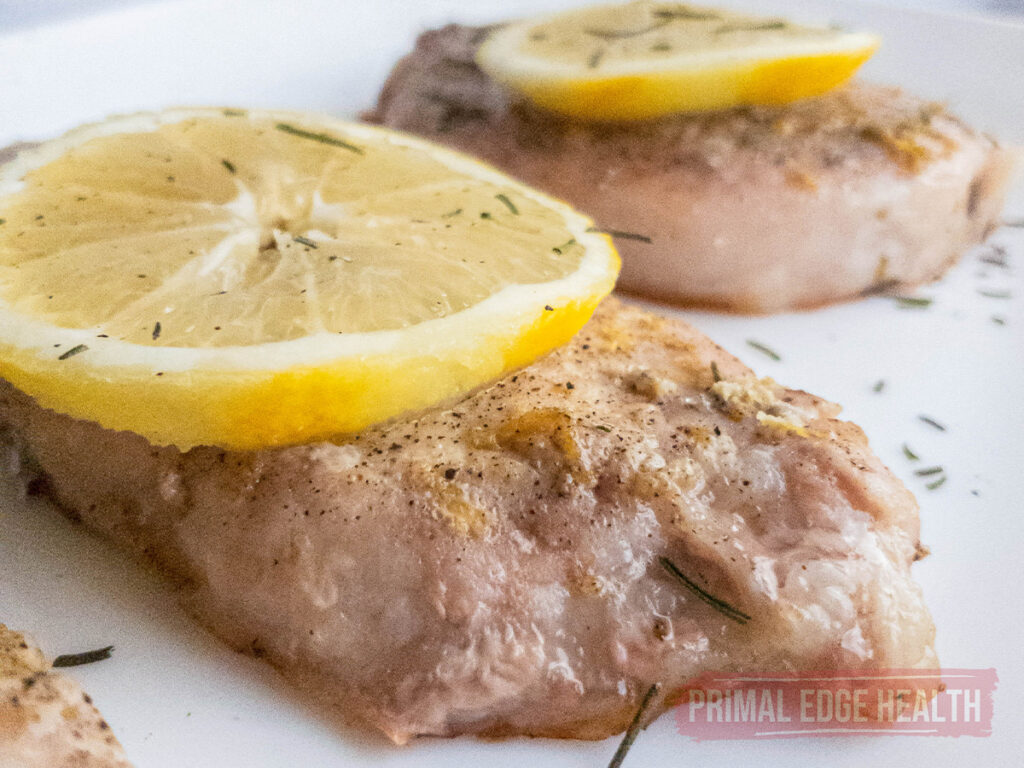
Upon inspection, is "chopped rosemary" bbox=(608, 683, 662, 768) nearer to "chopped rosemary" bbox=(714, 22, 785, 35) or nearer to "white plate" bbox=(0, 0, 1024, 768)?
"white plate" bbox=(0, 0, 1024, 768)

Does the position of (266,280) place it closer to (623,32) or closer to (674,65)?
(674,65)

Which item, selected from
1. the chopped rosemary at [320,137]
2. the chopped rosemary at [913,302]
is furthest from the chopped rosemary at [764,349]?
the chopped rosemary at [320,137]

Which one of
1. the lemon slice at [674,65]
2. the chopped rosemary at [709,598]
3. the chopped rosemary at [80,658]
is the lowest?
the chopped rosemary at [80,658]

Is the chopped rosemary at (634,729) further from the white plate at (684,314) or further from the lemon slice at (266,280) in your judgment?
the lemon slice at (266,280)

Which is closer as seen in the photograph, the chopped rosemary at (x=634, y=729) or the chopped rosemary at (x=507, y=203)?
the chopped rosemary at (x=634, y=729)

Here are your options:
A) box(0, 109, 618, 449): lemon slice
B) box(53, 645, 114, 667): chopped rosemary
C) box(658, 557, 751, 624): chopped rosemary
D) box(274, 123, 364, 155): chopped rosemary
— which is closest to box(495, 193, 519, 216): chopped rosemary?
box(0, 109, 618, 449): lemon slice

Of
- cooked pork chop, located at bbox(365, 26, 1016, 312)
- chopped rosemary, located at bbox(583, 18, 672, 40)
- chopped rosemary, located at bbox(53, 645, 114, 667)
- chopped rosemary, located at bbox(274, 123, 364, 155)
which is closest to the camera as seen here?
chopped rosemary, located at bbox(53, 645, 114, 667)

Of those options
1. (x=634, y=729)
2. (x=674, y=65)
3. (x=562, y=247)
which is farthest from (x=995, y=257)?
(x=634, y=729)
